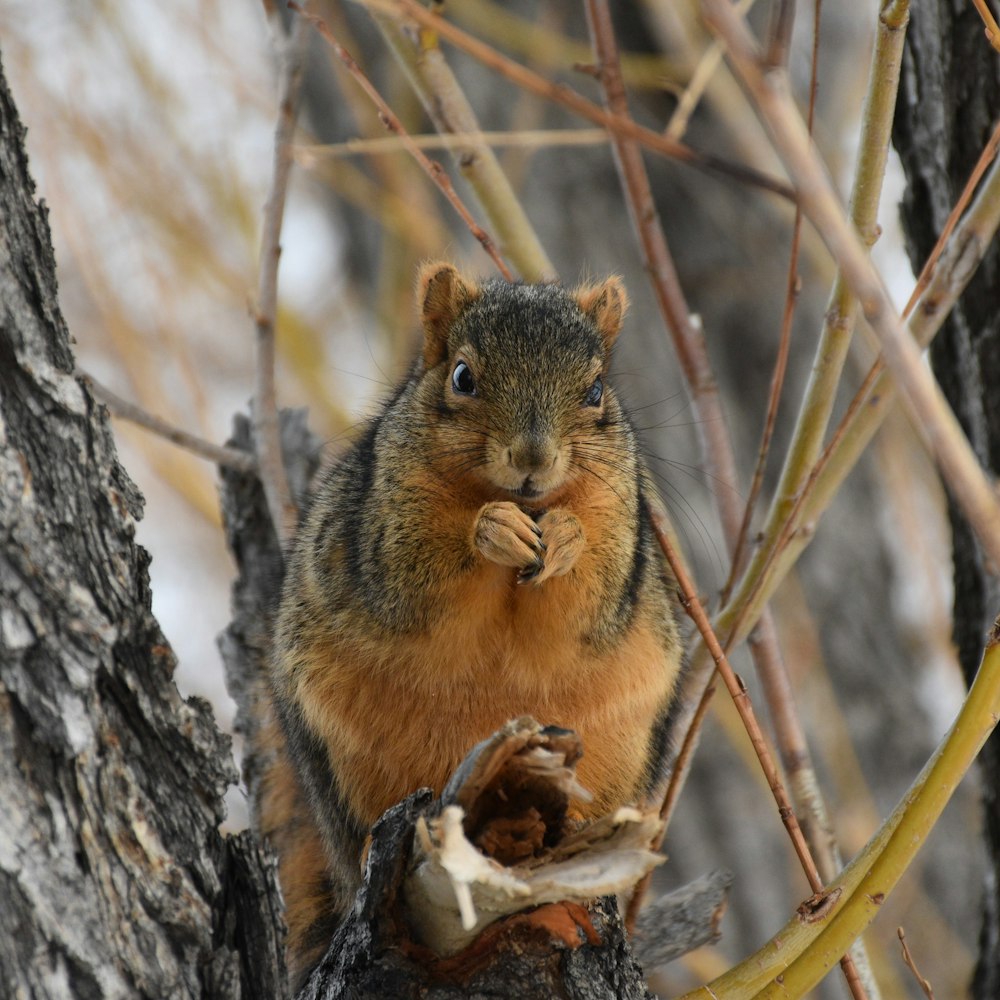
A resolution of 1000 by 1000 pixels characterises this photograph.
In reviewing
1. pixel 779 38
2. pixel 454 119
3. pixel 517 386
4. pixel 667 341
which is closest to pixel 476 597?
pixel 517 386

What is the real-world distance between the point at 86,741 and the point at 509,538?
63 centimetres

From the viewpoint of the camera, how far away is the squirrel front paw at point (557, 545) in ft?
5.67

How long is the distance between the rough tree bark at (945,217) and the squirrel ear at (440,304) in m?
0.81

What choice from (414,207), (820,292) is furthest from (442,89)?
(820,292)

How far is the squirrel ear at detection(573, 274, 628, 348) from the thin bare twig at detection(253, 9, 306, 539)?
0.53 meters

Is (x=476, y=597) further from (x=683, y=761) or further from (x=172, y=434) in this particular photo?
(x=172, y=434)

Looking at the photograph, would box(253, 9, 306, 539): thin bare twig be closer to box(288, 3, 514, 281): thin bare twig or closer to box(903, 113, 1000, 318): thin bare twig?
box(288, 3, 514, 281): thin bare twig

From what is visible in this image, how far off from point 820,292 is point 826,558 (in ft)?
3.29

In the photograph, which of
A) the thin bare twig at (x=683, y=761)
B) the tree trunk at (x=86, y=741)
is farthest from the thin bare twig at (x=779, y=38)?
the thin bare twig at (x=683, y=761)

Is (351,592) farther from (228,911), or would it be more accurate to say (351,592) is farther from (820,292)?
(820,292)

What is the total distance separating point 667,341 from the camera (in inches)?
177

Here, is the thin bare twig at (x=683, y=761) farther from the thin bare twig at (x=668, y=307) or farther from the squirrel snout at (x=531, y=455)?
the squirrel snout at (x=531, y=455)

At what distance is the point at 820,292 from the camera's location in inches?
189

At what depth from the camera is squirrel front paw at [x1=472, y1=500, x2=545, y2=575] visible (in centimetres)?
169
